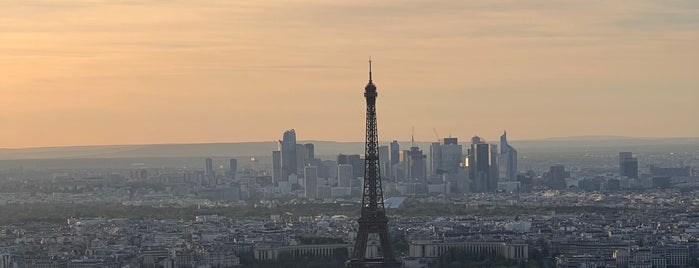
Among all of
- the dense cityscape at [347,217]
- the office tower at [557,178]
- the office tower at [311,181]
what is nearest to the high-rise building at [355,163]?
the dense cityscape at [347,217]

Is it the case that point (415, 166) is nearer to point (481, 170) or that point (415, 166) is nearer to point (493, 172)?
point (493, 172)

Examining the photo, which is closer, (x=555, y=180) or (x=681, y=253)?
(x=681, y=253)

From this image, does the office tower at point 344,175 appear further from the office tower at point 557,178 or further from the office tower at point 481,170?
the office tower at point 557,178

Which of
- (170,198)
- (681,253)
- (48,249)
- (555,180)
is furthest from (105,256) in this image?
(555,180)

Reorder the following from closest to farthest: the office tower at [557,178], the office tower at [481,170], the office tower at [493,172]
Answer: the office tower at [481,170] → the office tower at [493,172] → the office tower at [557,178]

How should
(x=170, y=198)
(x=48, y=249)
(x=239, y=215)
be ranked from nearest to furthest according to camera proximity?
(x=48, y=249), (x=239, y=215), (x=170, y=198)

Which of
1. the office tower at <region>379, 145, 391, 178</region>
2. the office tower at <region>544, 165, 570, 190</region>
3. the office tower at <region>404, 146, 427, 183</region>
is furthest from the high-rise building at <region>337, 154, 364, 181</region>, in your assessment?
the office tower at <region>544, 165, 570, 190</region>

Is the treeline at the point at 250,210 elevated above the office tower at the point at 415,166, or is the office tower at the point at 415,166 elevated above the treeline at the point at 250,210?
the office tower at the point at 415,166

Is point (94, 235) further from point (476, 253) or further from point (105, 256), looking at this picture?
point (476, 253)
